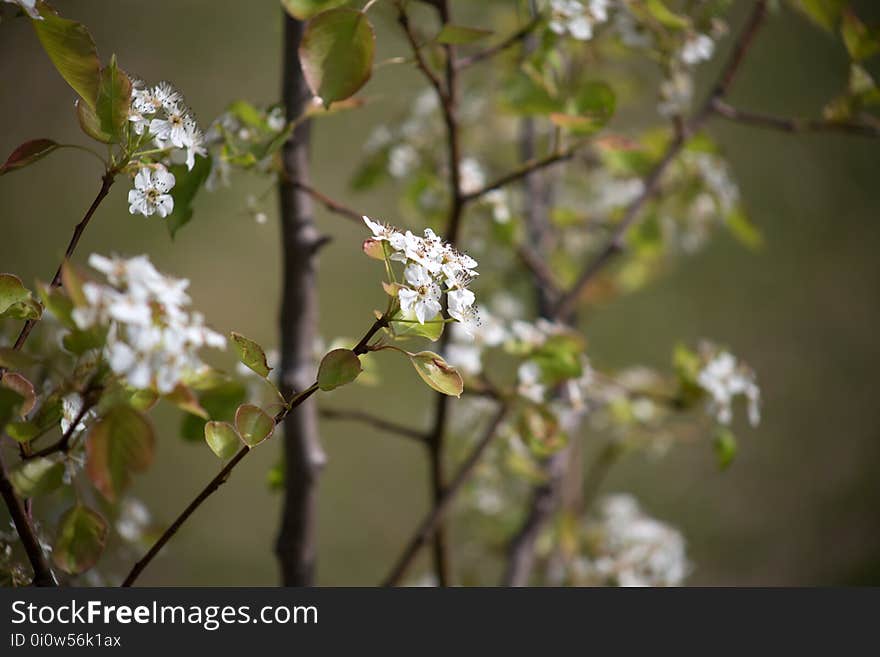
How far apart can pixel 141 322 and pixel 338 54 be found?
0.19 meters

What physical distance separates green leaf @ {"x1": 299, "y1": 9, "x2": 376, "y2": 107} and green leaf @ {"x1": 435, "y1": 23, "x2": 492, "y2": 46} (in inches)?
2.7

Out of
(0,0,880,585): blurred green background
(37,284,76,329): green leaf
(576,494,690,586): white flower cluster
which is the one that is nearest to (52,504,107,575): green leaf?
(37,284,76,329): green leaf

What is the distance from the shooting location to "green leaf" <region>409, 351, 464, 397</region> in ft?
1.18

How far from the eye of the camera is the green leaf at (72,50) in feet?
1.16

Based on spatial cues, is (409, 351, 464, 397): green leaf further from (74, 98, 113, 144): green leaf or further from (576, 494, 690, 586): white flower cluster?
(576, 494, 690, 586): white flower cluster

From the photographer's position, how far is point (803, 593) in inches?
21.6

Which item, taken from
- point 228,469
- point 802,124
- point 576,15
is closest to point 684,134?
point 802,124

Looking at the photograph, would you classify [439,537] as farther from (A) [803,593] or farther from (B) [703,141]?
(B) [703,141]

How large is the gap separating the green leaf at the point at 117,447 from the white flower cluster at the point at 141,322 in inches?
0.6

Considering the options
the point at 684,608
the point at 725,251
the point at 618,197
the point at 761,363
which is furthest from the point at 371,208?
the point at 684,608

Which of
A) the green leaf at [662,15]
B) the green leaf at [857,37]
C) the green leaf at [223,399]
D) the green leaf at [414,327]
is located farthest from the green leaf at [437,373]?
the green leaf at [857,37]

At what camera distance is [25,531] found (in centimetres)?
34

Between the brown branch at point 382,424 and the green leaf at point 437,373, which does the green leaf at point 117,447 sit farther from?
the brown branch at point 382,424

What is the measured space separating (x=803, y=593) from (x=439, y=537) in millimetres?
287
